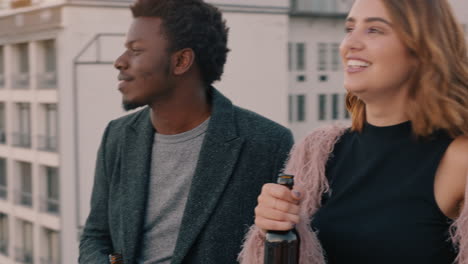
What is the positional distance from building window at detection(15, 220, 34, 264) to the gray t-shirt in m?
18.9

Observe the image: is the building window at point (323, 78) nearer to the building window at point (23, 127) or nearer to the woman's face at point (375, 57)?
the building window at point (23, 127)

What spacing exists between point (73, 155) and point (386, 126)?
16.6 metres

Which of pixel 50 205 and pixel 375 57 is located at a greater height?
pixel 375 57

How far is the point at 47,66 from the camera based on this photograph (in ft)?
59.5

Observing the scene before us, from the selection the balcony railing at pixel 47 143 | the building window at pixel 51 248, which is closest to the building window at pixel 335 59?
the balcony railing at pixel 47 143

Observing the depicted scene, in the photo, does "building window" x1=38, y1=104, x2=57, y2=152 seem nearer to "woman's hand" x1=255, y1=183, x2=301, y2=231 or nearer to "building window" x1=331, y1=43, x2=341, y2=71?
"building window" x1=331, y1=43, x2=341, y2=71

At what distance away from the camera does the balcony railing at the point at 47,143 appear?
1808 cm

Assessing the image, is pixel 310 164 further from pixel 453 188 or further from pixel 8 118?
Answer: pixel 8 118

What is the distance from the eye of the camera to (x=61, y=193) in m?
18.0

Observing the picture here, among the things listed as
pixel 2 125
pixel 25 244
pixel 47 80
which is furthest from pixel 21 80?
pixel 25 244

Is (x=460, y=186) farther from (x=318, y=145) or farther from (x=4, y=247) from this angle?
(x=4, y=247)

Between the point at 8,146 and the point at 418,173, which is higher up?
the point at 418,173

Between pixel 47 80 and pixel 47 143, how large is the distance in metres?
1.83

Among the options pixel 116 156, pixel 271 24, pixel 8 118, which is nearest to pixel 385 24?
pixel 116 156
